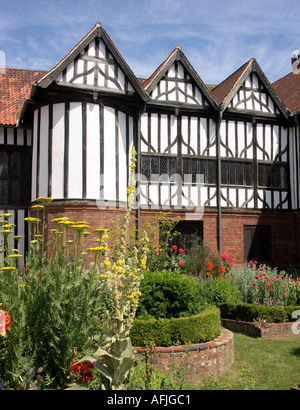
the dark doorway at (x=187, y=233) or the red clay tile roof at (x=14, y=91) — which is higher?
the red clay tile roof at (x=14, y=91)

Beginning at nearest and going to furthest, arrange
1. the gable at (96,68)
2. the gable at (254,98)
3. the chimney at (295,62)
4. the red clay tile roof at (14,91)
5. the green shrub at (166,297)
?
the green shrub at (166,297)
the gable at (96,68)
the red clay tile roof at (14,91)
the gable at (254,98)
the chimney at (295,62)

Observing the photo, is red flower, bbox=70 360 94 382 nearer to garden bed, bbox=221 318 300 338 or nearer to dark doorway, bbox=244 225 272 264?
garden bed, bbox=221 318 300 338

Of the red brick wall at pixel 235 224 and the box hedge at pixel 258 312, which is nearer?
the box hedge at pixel 258 312

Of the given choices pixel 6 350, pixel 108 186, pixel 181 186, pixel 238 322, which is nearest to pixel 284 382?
pixel 238 322

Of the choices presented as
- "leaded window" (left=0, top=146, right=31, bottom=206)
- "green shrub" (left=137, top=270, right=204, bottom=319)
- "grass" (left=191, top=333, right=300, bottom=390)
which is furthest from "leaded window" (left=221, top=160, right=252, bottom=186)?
"green shrub" (left=137, top=270, right=204, bottom=319)

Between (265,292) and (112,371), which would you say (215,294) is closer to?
(265,292)

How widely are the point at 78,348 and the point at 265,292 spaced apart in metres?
6.46

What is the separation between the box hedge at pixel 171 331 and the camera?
5.70m

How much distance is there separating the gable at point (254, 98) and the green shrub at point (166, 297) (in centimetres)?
999

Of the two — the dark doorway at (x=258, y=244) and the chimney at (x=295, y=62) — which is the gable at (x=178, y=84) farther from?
the chimney at (x=295, y=62)

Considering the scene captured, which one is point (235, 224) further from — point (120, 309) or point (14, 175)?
point (120, 309)

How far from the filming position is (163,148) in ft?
45.2

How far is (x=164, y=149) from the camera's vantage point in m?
13.8

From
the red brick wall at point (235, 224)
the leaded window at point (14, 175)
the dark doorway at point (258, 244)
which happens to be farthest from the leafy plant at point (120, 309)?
the dark doorway at point (258, 244)
